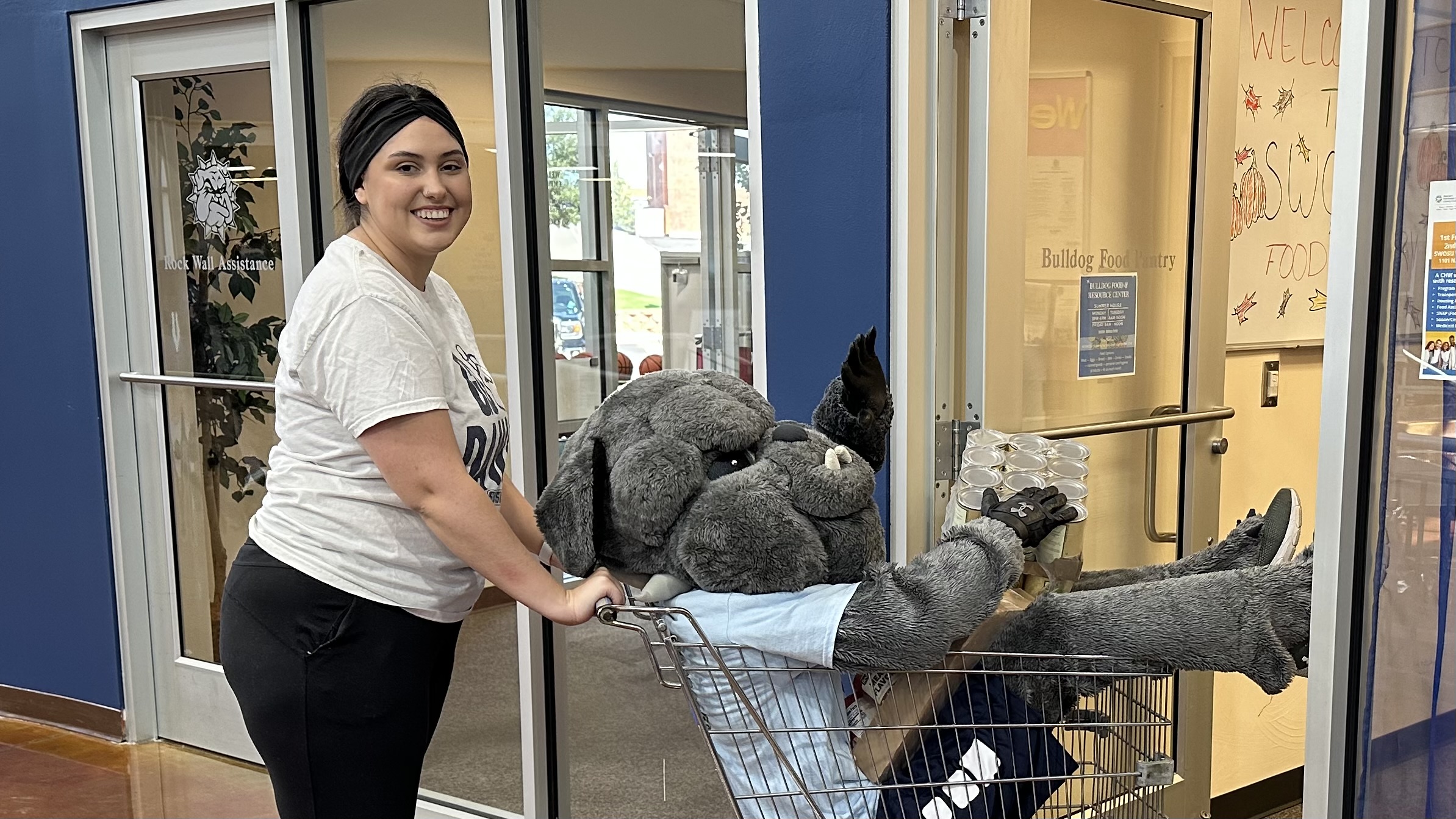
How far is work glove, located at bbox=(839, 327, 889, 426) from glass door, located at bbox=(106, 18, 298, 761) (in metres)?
2.22

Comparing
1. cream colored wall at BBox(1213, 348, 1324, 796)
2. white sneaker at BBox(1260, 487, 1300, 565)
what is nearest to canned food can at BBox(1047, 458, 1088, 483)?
white sneaker at BBox(1260, 487, 1300, 565)

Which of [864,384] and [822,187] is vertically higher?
[822,187]

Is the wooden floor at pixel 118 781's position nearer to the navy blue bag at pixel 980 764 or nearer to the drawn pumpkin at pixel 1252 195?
the navy blue bag at pixel 980 764

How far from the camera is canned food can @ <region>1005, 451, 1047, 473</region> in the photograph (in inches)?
76.5

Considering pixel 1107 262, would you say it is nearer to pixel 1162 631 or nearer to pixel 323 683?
pixel 1162 631

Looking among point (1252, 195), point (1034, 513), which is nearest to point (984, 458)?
point (1034, 513)

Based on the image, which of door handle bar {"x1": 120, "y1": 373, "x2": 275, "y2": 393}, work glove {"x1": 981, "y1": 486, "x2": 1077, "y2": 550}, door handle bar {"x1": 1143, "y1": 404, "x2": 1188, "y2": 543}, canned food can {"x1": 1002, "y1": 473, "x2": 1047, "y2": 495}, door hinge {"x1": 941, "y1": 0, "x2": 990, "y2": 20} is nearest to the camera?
work glove {"x1": 981, "y1": 486, "x2": 1077, "y2": 550}

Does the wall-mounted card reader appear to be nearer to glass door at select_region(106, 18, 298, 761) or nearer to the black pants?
the black pants

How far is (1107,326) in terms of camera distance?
2.61 m

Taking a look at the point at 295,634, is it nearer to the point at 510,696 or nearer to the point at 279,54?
the point at 510,696

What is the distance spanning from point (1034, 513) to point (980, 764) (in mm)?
327

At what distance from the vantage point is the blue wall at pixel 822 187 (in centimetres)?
230

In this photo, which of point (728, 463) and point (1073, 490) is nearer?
point (728, 463)

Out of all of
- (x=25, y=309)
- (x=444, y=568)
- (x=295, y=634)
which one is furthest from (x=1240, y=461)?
(x=25, y=309)
